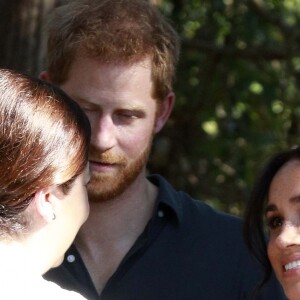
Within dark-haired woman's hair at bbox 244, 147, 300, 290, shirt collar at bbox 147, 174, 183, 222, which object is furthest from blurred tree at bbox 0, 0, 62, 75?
dark-haired woman's hair at bbox 244, 147, 300, 290

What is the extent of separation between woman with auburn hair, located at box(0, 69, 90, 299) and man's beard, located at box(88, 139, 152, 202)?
0.72 meters

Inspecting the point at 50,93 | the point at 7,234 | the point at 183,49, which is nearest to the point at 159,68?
the point at 50,93

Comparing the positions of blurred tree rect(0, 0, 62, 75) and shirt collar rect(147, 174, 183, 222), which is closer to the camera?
shirt collar rect(147, 174, 183, 222)

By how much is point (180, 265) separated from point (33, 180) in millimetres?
1059

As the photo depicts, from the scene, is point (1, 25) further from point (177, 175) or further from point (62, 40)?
point (177, 175)

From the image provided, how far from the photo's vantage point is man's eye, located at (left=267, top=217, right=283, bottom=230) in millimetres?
3182

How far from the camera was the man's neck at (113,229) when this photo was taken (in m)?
3.69

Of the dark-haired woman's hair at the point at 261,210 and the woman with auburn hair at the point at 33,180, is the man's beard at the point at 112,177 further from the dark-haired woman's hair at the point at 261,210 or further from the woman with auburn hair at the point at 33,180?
the woman with auburn hair at the point at 33,180

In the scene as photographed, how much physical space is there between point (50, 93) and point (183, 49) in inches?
124

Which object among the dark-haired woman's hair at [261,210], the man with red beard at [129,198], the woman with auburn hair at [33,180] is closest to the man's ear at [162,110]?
the man with red beard at [129,198]

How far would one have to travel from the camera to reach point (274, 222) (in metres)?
3.21

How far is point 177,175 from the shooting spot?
20.4 ft

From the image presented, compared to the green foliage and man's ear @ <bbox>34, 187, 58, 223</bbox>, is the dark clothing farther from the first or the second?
the green foliage

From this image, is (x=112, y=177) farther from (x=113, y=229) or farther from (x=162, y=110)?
(x=162, y=110)
